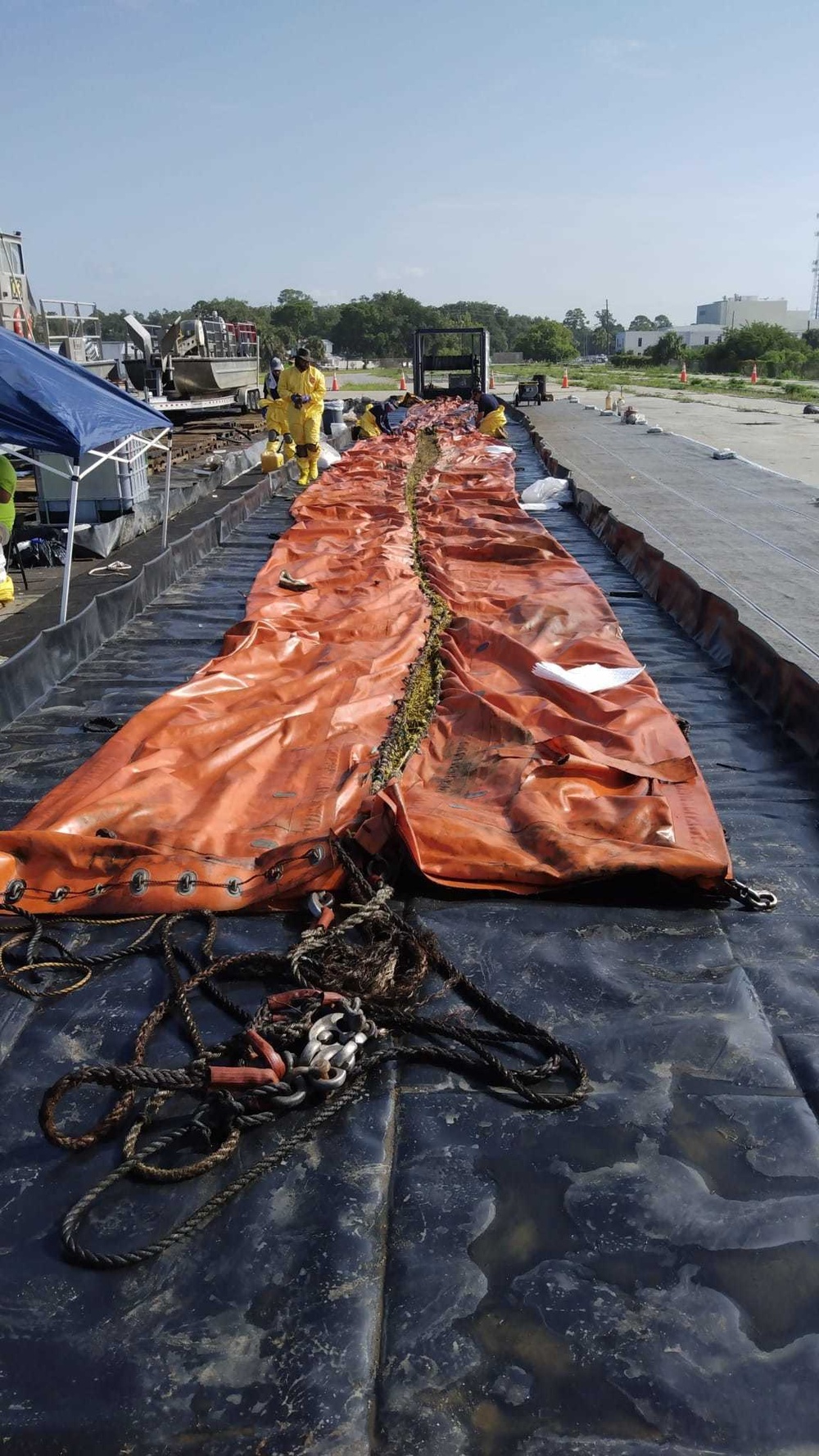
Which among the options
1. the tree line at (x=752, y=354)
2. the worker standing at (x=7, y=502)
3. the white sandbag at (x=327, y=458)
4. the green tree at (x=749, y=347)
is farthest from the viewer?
the green tree at (x=749, y=347)

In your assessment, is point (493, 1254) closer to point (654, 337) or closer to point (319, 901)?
point (319, 901)

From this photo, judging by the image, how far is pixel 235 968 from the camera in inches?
114

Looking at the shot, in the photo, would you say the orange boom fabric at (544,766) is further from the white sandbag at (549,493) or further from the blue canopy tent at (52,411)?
the white sandbag at (549,493)

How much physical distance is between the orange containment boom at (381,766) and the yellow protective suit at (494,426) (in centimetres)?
1035

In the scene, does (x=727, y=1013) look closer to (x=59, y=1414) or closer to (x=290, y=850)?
(x=290, y=850)

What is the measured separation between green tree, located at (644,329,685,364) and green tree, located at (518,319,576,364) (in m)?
19.5

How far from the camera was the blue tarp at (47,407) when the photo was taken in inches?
232

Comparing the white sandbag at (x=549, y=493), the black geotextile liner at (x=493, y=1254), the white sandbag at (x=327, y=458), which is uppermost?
the white sandbag at (x=327, y=458)

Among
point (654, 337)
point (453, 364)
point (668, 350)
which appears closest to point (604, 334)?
point (654, 337)

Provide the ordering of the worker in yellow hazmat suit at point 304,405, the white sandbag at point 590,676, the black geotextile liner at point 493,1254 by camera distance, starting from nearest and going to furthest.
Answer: the black geotextile liner at point 493,1254 < the white sandbag at point 590,676 < the worker in yellow hazmat suit at point 304,405

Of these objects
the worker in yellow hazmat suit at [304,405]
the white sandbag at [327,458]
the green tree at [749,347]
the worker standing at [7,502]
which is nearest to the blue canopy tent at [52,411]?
the worker standing at [7,502]

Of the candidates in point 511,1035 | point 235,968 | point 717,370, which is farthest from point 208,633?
point 717,370

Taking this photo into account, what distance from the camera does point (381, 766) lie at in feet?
13.3

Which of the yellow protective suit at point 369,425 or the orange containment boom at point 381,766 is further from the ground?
the yellow protective suit at point 369,425
